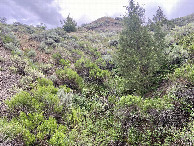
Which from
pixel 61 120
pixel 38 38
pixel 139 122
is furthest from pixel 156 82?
pixel 38 38

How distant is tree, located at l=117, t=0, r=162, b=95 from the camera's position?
7.20 metres

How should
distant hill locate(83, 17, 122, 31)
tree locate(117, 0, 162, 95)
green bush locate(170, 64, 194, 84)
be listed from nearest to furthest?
1. green bush locate(170, 64, 194, 84)
2. tree locate(117, 0, 162, 95)
3. distant hill locate(83, 17, 122, 31)

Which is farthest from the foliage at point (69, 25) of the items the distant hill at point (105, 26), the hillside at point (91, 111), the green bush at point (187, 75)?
the green bush at point (187, 75)

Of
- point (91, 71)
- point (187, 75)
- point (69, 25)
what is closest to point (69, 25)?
point (69, 25)

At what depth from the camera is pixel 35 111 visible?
498 cm

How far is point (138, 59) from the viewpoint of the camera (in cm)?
755

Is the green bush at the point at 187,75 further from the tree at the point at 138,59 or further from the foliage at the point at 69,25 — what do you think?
the foliage at the point at 69,25

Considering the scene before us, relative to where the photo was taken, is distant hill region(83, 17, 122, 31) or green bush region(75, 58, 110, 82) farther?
distant hill region(83, 17, 122, 31)

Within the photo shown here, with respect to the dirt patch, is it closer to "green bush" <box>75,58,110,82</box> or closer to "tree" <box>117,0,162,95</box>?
"green bush" <box>75,58,110,82</box>

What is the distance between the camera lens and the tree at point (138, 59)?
720cm

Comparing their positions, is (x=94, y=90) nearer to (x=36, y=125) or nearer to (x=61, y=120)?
(x=61, y=120)

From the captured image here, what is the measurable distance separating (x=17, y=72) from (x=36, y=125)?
4.53 m

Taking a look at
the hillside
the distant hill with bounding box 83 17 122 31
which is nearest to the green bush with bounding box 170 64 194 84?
the hillside

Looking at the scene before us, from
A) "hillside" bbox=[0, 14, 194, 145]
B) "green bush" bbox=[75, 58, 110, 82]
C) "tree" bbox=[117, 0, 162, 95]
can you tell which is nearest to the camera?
"hillside" bbox=[0, 14, 194, 145]
